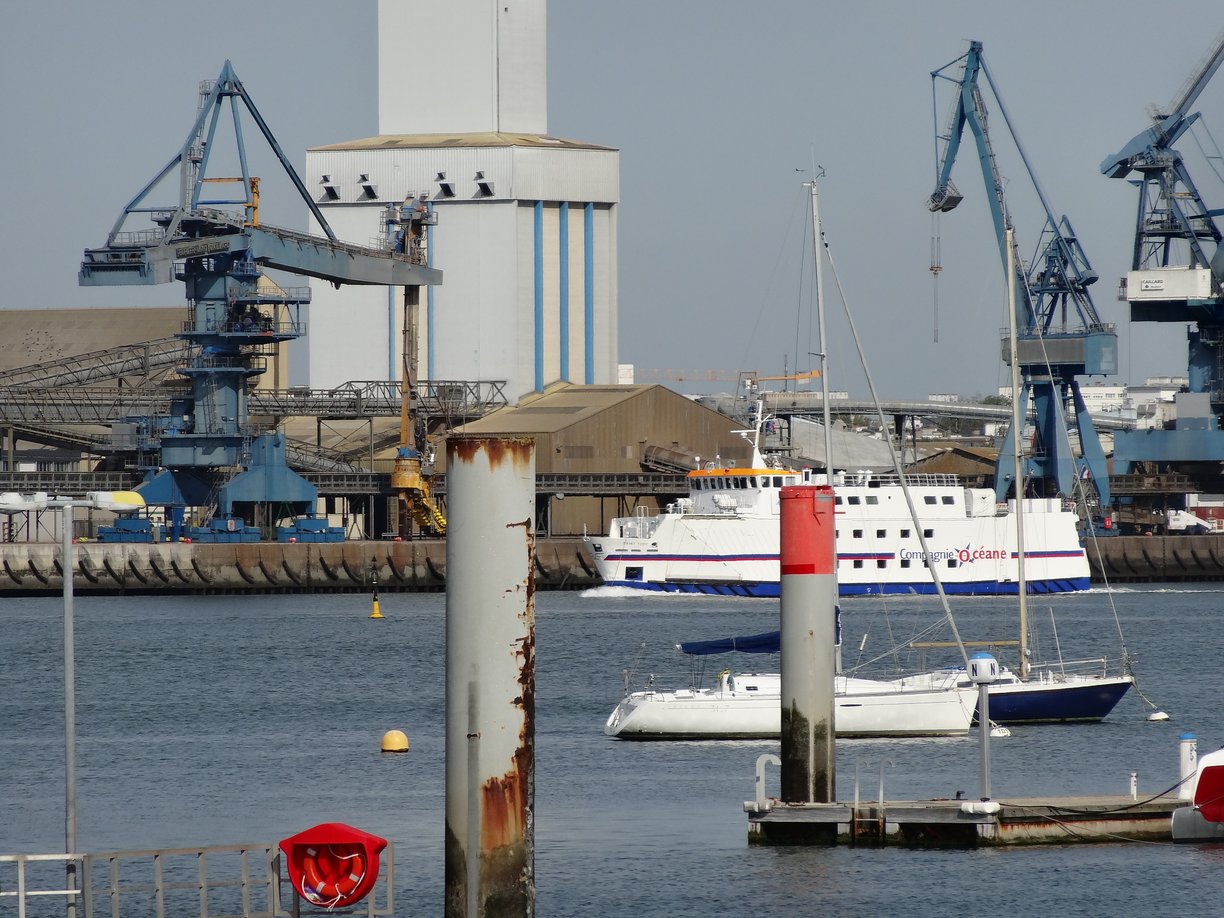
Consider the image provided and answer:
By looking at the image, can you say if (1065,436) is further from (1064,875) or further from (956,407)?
(1064,875)

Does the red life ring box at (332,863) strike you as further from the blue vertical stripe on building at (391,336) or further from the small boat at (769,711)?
the blue vertical stripe on building at (391,336)

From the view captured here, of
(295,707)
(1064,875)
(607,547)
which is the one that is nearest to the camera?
(1064,875)

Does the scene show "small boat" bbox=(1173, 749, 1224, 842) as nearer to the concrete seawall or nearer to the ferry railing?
the ferry railing

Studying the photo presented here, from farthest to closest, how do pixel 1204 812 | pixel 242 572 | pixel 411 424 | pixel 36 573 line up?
pixel 411 424, pixel 242 572, pixel 36 573, pixel 1204 812

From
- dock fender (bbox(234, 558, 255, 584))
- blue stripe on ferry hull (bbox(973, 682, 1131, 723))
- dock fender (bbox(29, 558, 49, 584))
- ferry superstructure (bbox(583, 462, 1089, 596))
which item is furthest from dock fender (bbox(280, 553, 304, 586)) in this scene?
blue stripe on ferry hull (bbox(973, 682, 1131, 723))

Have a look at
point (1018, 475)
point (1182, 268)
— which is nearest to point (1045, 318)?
point (1182, 268)

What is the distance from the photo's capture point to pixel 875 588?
195 feet

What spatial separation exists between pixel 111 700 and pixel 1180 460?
53835 millimetres

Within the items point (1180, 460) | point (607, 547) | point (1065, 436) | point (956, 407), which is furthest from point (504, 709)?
point (956, 407)

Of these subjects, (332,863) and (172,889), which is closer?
(332,863)

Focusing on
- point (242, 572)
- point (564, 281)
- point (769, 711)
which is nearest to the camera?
point (769, 711)

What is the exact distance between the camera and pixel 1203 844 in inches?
755

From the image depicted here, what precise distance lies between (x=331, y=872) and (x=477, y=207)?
6585 cm

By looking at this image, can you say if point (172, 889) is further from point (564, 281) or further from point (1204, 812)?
point (564, 281)
